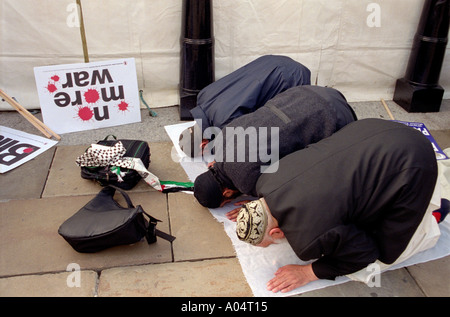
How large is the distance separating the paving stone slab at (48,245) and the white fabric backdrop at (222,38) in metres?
1.29

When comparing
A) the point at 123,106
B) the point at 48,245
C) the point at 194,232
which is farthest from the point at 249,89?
the point at 48,245

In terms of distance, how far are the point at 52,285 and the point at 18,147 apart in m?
1.33

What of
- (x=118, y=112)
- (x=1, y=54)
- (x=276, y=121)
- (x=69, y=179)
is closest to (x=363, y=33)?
(x=276, y=121)

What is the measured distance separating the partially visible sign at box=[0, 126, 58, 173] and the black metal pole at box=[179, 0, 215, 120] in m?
1.06

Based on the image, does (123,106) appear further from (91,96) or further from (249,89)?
(249,89)

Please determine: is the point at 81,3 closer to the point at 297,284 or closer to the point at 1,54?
the point at 1,54

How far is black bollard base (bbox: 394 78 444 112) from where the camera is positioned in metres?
3.40

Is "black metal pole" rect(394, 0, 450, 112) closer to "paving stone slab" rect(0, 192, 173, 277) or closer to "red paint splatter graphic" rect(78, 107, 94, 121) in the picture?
"paving stone slab" rect(0, 192, 173, 277)

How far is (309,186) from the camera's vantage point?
162 centimetres

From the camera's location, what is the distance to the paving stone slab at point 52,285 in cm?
180

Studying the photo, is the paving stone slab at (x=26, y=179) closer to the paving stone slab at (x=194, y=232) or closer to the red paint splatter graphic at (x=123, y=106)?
the red paint splatter graphic at (x=123, y=106)

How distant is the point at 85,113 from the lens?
3043mm

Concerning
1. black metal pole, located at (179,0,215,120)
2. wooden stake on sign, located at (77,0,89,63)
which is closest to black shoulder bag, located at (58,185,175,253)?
black metal pole, located at (179,0,215,120)

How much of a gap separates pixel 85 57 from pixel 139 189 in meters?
1.27
